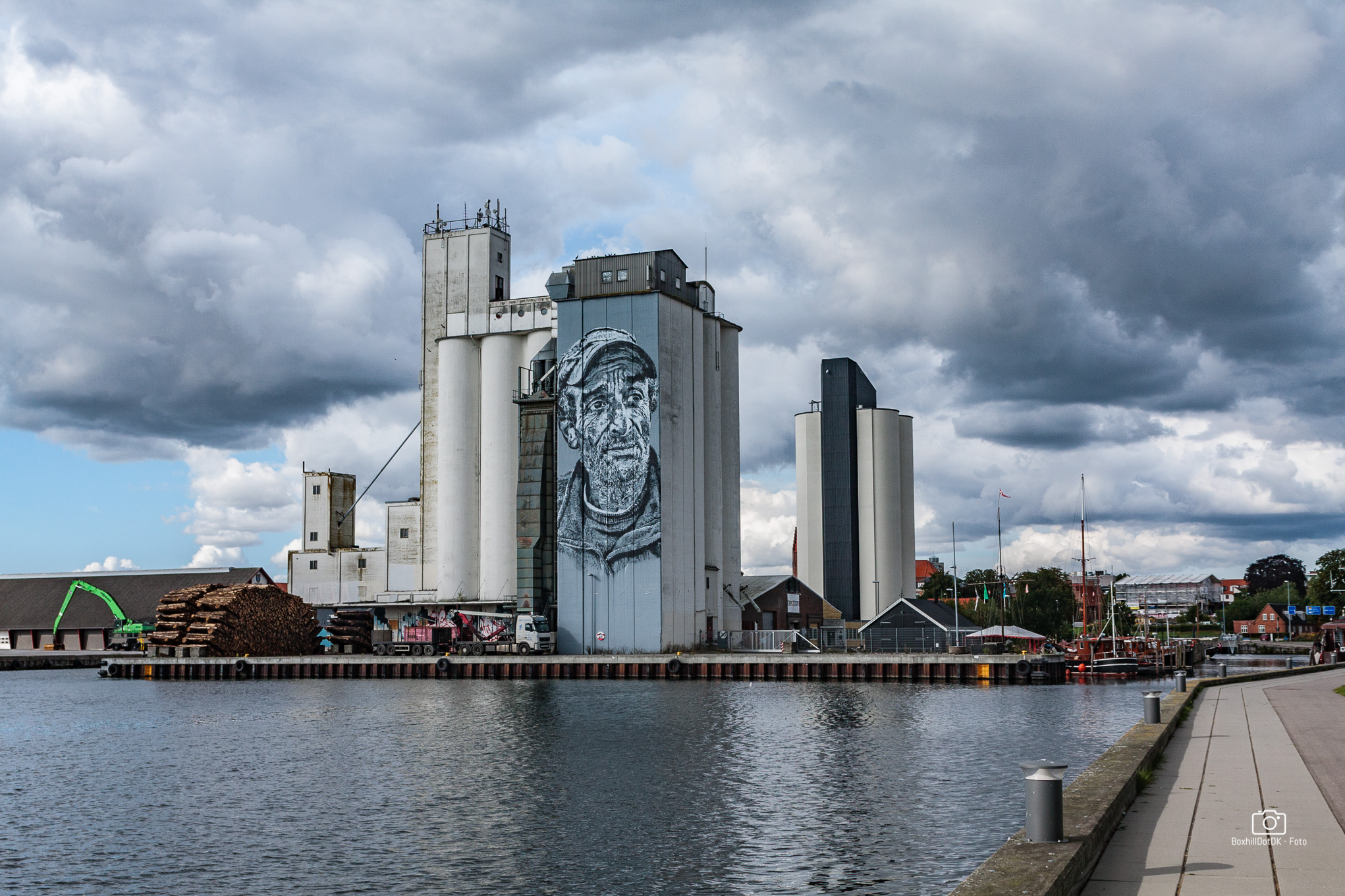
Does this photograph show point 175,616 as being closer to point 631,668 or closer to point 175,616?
point 175,616

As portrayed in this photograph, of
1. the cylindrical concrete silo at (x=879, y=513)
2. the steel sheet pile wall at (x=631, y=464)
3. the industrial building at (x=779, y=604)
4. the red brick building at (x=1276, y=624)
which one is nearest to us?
the steel sheet pile wall at (x=631, y=464)

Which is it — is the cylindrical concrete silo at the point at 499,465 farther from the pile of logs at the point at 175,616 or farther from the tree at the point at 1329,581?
the tree at the point at 1329,581

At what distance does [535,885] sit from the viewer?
765 inches

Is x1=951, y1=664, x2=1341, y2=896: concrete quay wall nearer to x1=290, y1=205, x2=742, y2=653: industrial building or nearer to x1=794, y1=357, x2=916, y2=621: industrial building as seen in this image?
x1=290, y1=205, x2=742, y2=653: industrial building

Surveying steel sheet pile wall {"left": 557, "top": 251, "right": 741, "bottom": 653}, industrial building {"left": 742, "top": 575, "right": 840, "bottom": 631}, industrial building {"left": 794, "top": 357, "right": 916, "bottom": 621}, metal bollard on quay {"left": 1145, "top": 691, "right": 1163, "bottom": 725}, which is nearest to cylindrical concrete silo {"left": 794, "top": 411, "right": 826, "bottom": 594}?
industrial building {"left": 794, "top": 357, "right": 916, "bottom": 621}

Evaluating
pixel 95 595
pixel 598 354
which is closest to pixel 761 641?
pixel 598 354

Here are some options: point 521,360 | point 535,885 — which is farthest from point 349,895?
point 521,360

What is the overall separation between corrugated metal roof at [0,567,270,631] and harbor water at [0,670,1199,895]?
59.9 metres

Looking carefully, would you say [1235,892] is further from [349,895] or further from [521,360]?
[521,360]

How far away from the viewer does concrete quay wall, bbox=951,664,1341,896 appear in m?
10.2

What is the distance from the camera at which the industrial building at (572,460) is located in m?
82.0

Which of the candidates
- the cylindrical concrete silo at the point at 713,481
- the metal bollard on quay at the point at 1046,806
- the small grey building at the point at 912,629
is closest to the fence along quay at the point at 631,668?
the cylindrical concrete silo at the point at 713,481

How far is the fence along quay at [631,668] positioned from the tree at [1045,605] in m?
47.3

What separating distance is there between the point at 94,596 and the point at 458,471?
49191 mm
